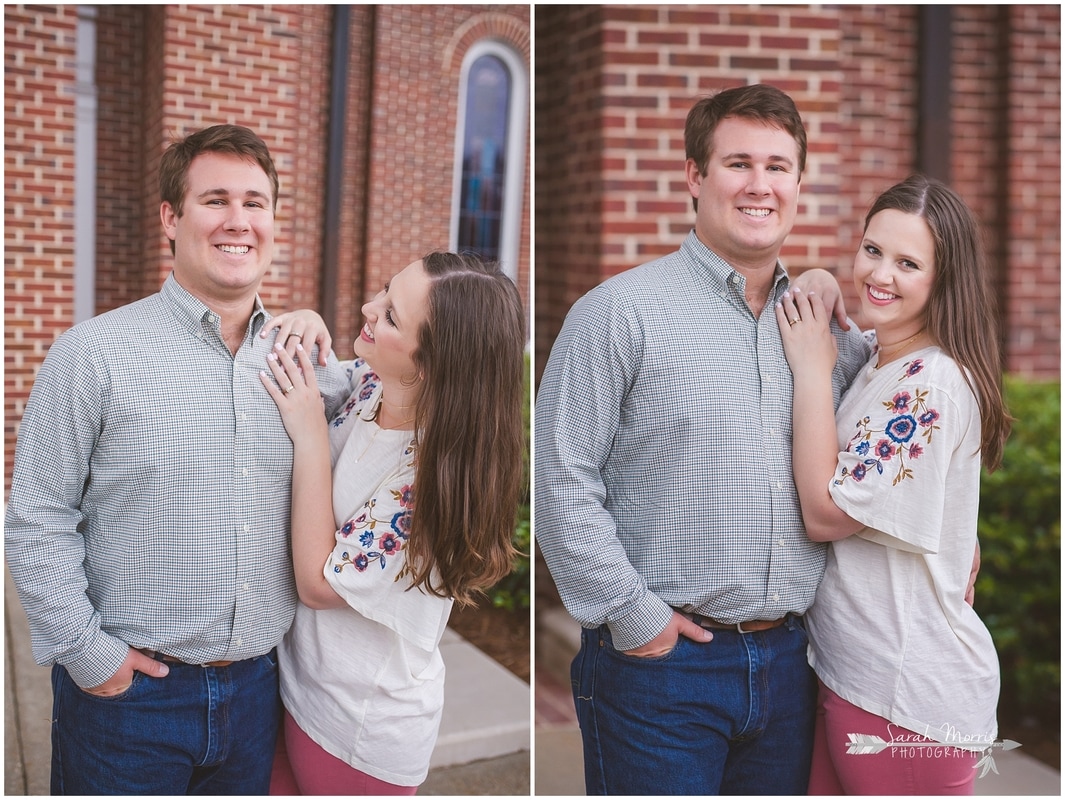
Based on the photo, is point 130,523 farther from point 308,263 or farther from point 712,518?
point 308,263

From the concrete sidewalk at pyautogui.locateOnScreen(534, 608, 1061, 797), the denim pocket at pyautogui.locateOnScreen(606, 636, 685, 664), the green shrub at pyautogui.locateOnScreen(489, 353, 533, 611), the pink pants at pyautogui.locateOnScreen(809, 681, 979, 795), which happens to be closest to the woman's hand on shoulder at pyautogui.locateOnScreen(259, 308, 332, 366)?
the denim pocket at pyautogui.locateOnScreen(606, 636, 685, 664)

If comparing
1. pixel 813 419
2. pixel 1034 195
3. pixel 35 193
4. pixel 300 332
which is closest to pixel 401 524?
pixel 300 332

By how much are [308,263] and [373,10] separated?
A: 2368 mm

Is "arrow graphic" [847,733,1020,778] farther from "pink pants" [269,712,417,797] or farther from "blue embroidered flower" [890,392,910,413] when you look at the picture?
"pink pants" [269,712,417,797]

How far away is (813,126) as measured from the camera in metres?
3.91

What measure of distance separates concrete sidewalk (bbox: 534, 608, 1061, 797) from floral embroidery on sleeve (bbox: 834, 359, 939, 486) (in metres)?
2.12

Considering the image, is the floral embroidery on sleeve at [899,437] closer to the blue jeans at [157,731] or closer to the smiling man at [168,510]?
the smiling man at [168,510]

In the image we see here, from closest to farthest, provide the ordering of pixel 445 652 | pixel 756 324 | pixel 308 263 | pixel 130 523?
pixel 130 523 → pixel 756 324 → pixel 445 652 → pixel 308 263

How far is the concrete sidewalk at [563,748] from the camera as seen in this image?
374 centimetres

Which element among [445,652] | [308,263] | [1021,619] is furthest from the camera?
[308,263]

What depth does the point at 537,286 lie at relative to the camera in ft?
17.8

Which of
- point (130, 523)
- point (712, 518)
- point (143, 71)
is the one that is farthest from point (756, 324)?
Result: point (143, 71)

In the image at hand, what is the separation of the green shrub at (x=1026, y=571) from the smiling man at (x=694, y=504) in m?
2.54

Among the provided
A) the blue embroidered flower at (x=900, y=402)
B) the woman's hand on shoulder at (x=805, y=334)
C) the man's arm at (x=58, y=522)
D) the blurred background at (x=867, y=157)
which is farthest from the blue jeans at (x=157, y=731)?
the blurred background at (x=867, y=157)
